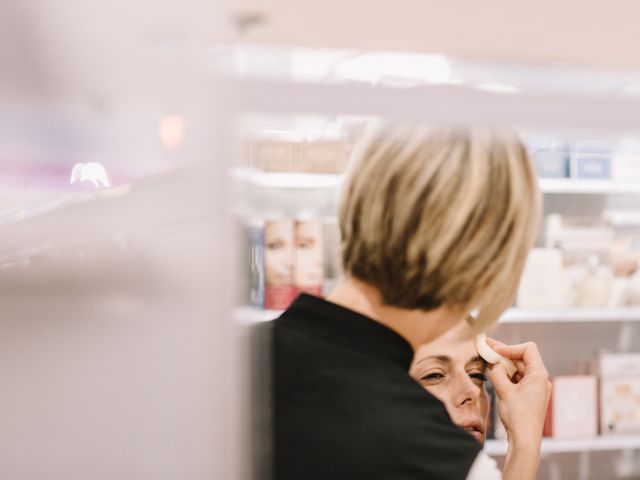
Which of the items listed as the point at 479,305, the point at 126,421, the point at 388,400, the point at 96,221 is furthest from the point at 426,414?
the point at 96,221

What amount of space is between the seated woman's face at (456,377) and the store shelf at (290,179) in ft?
0.97

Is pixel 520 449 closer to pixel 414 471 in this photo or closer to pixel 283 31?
pixel 414 471

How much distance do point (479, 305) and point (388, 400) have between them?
0.67 ft

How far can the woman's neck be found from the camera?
969 millimetres

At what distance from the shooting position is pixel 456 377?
3.51 feet

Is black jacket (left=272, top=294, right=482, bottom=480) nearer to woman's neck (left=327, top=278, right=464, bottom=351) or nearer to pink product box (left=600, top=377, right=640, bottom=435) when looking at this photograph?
woman's neck (left=327, top=278, right=464, bottom=351)

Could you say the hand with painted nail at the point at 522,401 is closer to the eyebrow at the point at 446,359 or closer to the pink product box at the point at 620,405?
the eyebrow at the point at 446,359

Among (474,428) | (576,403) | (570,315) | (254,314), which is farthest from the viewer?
(576,403)

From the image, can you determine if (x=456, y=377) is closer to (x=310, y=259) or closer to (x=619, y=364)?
(x=310, y=259)

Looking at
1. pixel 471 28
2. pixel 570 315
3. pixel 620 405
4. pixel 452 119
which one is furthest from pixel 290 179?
pixel 620 405

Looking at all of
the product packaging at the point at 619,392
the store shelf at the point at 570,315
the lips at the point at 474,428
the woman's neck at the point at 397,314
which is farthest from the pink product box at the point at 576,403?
the woman's neck at the point at 397,314

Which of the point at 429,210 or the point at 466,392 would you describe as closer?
the point at 429,210

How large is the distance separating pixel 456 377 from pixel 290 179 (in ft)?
1.40

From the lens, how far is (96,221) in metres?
0.84
